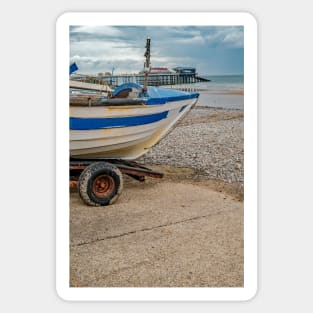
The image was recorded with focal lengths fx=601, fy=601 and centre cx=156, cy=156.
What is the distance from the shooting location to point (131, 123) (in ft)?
12.2

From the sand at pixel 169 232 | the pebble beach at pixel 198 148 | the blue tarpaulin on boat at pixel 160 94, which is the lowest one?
the sand at pixel 169 232

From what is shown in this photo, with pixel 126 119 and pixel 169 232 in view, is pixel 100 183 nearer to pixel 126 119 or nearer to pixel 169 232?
pixel 126 119

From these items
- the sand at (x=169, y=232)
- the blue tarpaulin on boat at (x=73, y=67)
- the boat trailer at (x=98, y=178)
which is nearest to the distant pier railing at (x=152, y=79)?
the blue tarpaulin on boat at (x=73, y=67)

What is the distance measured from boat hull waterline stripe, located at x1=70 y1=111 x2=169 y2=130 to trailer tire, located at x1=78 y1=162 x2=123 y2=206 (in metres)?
0.23

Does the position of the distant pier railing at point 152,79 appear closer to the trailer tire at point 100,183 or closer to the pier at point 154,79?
the pier at point 154,79

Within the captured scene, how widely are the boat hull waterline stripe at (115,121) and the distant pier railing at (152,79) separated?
261 millimetres

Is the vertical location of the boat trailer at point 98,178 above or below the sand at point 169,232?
above

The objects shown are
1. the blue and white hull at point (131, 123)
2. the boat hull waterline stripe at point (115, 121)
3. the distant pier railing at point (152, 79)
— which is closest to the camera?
the distant pier railing at point (152, 79)

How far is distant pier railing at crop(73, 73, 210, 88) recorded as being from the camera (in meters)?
3.27

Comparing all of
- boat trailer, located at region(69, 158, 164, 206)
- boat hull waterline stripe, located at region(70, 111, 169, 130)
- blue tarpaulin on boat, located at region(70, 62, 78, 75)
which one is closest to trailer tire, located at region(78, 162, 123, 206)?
boat trailer, located at region(69, 158, 164, 206)

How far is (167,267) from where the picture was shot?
300 centimetres

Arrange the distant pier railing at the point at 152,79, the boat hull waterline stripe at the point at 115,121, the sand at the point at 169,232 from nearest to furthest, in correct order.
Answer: the sand at the point at 169,232 → the distant pier railing at the point at 152,79 → the boat hull waterline stripe at the point at 115,121

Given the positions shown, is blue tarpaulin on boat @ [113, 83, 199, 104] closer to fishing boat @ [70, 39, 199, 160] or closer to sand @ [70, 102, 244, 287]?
fishing boat @ [70, 39, 199, 160]

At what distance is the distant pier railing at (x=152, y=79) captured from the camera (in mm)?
3273
